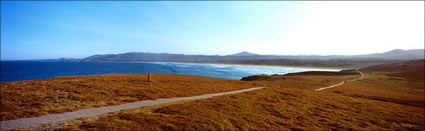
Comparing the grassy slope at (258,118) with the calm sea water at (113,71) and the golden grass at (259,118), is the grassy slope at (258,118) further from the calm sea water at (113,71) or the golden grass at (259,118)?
the calm sea water at (113,71)

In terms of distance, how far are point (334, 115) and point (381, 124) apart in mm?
1832

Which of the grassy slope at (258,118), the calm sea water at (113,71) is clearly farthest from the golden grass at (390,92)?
the calm sea water at (113,71)

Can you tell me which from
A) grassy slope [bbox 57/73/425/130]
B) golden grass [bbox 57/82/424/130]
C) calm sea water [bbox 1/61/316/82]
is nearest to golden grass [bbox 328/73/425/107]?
grassy slope [bbox 57/73/425/130]

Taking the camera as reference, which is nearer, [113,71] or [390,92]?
[390,92]

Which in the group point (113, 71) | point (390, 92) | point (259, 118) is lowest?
point (113, 71)

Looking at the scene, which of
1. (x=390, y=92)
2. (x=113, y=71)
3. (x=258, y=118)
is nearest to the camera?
(x=258, y=118)

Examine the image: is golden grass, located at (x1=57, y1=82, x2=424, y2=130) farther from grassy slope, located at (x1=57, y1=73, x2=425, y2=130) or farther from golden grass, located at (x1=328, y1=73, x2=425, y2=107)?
golden grass, located at (x1=328, y1=73, x2=425, y2=107)

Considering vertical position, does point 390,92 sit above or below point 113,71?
above

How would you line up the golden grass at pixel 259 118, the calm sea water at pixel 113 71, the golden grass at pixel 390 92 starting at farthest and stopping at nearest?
1. the calm sea water at pixel 113 71
2. the golden grass at pixel 390 92
3. the golden grass at pixel 259 118

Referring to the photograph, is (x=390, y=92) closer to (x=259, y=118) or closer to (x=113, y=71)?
(x=259, y=118)

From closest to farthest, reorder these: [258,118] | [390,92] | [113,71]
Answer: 1. [258,118]
2. [390,92]
3. [113,71]

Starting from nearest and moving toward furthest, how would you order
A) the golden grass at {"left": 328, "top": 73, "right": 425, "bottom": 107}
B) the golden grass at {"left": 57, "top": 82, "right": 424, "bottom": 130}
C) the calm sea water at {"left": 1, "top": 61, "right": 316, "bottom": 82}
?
1. the golden grass at {"left": 57, "top": 82, "right": 424, "bottom": 130}
2. the golden grass at {"left": 328, "top": 73, "right": 425, "bottom": 107}
3. the calm sea water at {"left": 1, "top": 61, "right": 316, "bottom": 82}

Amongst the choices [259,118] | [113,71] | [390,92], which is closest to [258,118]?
[259,118]

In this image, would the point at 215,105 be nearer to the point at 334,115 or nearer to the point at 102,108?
the point at 102,108
